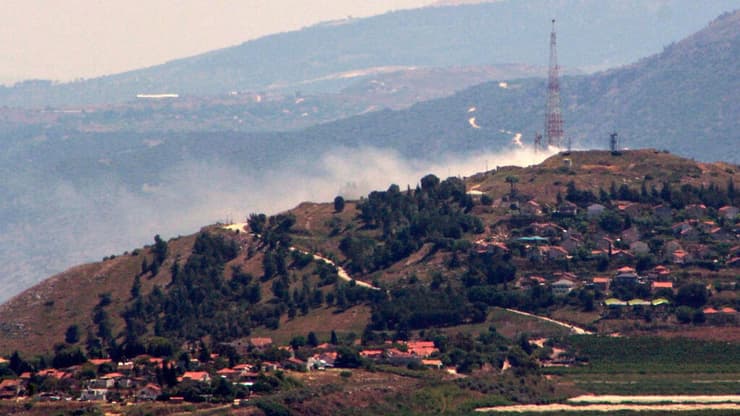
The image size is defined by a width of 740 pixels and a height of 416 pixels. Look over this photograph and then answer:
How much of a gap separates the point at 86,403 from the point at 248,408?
54.8 feet

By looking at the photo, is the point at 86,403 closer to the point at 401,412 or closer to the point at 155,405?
the point at 155,405

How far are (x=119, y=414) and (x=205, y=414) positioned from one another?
8.24 m

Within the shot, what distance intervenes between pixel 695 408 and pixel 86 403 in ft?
194

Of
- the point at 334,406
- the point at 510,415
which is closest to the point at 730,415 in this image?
the point at 510,415

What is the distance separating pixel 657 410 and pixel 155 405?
48309mm

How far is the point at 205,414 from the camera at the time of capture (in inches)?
7515

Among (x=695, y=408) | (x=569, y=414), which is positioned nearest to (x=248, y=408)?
(x=569, y=414)

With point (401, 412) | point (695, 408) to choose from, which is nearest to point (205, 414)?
point (401, 412)

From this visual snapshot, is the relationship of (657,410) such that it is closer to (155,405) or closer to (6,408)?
(155,405)

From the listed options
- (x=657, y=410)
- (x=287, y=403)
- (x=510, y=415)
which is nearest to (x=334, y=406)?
(x=287, y=403)

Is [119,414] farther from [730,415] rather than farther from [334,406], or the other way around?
[730,415]

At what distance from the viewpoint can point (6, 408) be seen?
197 metres

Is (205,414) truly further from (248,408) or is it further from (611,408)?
(611,408)

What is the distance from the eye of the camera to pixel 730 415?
193 m
